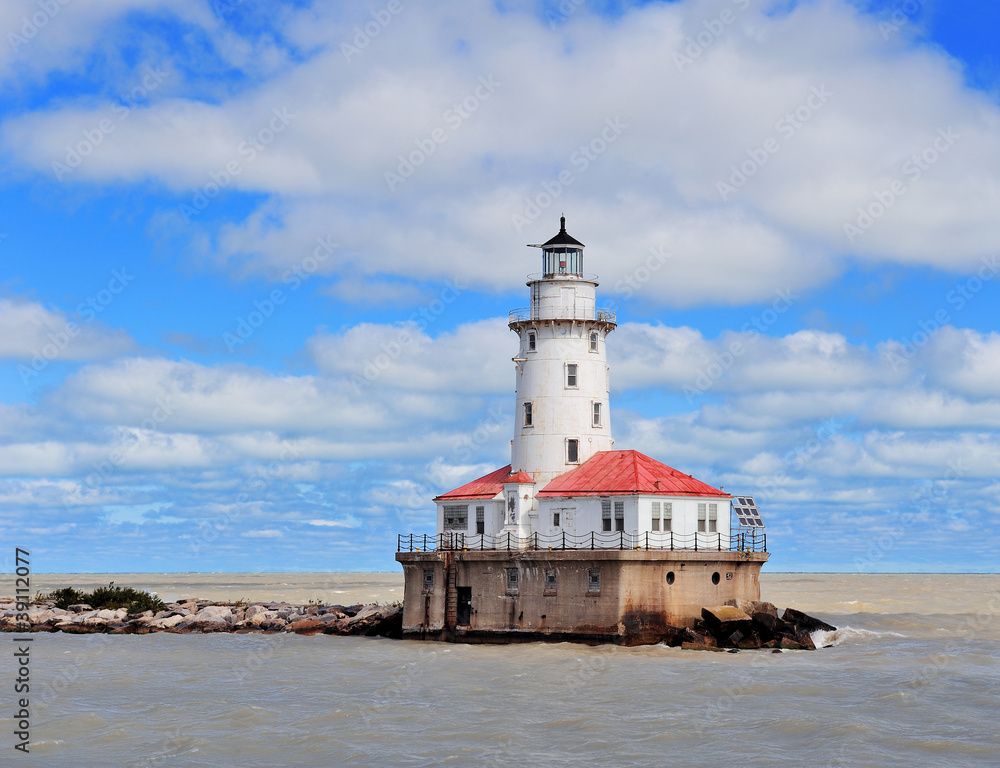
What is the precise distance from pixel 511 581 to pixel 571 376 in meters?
8.03

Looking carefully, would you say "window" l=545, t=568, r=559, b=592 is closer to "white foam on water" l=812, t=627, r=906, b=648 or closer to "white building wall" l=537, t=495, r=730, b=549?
"white building wall" l=537, t=495, r=730, b=549

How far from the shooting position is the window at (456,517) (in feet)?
142

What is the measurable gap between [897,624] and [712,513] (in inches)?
796

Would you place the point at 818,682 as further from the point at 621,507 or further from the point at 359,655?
the point at 359,655

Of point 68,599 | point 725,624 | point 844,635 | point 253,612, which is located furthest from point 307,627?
point 844,635

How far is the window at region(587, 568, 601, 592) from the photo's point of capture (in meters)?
37.9

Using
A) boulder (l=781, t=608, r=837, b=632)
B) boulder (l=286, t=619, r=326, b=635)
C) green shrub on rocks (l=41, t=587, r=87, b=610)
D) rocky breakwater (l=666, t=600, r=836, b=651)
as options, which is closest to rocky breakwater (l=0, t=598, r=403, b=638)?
boulder (l=286, t=619, r=326, b=635)

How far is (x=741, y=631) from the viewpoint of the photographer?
126ft

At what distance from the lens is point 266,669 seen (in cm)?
3547

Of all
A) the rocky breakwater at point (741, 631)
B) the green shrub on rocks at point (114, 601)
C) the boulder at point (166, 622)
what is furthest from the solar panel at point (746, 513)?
the green shrub on rocks at point (114, 601)

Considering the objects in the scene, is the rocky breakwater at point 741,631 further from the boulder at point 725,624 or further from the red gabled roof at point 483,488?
the red gabled roof at point 483,488

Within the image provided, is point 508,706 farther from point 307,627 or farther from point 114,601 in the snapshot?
point 114,601

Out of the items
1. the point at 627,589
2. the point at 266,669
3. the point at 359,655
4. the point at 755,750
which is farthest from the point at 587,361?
the point at 755,750

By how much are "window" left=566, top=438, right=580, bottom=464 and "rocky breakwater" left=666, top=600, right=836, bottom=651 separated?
739 cm
